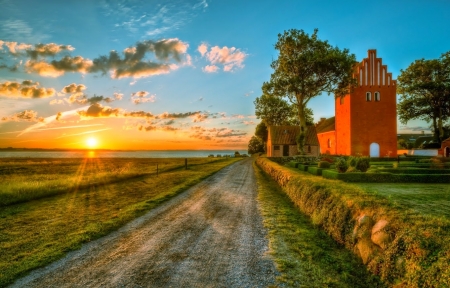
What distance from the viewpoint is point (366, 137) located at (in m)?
39.7

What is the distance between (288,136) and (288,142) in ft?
4.53

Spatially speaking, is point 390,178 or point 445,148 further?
point 445,148

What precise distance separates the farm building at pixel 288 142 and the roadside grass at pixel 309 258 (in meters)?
45.4

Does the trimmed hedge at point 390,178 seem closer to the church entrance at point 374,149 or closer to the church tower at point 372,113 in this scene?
the church tower at point 372,113

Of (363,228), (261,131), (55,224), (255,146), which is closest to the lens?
(363,228)

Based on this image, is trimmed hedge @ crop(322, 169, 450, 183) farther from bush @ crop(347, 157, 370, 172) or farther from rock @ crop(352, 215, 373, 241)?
rock @ crop(352, 215, 373, 241)

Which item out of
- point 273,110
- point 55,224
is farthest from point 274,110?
point 55,224

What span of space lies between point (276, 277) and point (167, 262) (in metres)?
2.21

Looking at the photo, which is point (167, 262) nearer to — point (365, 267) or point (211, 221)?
point (211, 221)

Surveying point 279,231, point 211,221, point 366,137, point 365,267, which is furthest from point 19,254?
point 366,137

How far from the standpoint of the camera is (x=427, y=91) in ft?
147

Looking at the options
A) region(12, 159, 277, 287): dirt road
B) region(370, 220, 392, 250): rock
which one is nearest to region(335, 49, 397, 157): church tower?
region(12, 159, 277, 287): dirt road

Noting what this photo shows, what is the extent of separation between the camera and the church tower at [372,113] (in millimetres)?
39031

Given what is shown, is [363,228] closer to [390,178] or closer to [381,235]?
[381,235]
